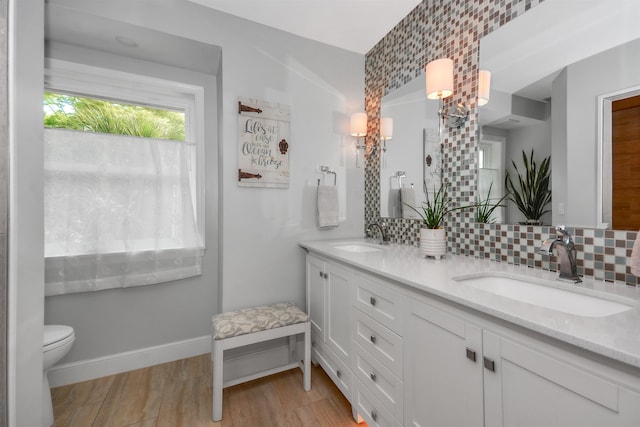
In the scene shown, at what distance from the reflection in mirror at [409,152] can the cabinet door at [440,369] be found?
1003 millimetres

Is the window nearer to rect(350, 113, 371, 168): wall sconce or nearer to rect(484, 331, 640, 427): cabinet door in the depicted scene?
rect(350, 113, 371, 168): wall sconce

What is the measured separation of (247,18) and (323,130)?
0.96 metres

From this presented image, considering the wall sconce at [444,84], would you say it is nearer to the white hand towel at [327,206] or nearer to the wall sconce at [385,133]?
the wall sconce at [385,133]

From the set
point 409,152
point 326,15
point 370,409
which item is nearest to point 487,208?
point 409,152

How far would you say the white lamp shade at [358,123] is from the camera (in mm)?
2270

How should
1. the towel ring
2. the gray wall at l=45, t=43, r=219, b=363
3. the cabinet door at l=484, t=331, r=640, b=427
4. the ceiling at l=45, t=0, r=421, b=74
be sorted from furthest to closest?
the towel ring, the gray wall at l=45, t=43, r=219, b=363, the ceiling at l=45, t=0, r=421, b=74, the cabinet door at l=484, t=331, r=640, b=427

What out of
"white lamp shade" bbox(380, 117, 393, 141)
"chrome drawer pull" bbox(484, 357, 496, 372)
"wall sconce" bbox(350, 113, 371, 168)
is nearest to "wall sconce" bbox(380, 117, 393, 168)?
"white lamp shade" bbox(380, 117, 393, 141)

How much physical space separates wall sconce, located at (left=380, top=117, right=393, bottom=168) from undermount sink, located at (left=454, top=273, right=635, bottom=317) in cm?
124

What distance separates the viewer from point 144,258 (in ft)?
6.64

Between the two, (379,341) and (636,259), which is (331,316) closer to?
(379,341)

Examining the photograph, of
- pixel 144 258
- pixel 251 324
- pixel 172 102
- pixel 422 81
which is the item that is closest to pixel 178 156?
pixel 172 102

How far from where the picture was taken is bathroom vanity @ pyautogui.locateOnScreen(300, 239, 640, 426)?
599 millimetres

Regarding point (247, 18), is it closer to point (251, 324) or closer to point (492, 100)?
point (492, 100)

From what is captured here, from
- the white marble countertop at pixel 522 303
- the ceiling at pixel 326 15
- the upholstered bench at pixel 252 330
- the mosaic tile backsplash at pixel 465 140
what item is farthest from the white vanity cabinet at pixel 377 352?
the ceiling at pixel 326 15
